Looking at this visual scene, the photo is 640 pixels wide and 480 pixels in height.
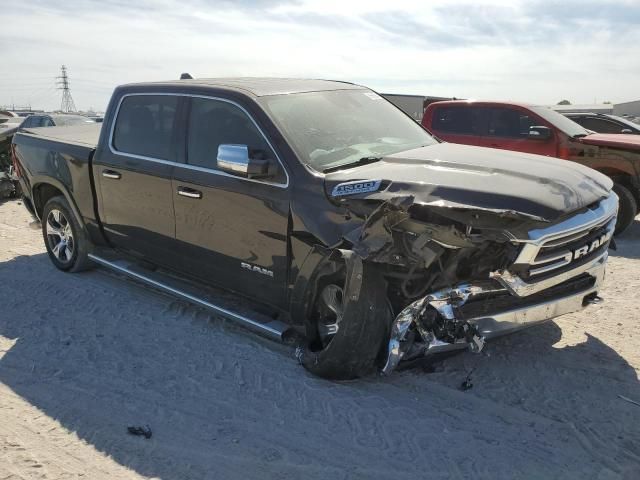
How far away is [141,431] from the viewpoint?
3.25m

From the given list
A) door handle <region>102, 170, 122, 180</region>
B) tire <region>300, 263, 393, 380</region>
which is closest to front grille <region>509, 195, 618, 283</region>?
tire <region>300, 263, 393, 380</region>

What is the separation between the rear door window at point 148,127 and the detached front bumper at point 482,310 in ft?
7.99

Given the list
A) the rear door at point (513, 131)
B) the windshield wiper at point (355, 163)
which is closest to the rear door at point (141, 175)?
the windshield wiper at point (355, 163)

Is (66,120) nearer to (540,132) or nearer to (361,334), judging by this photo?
(540,132)

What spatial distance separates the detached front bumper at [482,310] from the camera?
3172 millimetres

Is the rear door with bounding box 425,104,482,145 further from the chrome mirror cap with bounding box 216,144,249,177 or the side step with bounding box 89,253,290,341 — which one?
the chrome mirror cap with bounding box 216,144,249,177

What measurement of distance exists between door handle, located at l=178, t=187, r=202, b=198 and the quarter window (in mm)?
208

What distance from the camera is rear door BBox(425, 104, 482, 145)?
9.56 m

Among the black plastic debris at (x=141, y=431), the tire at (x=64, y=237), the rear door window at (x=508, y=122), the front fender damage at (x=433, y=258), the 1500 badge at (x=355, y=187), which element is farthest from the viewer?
the rear door window at (x=508, y=122)

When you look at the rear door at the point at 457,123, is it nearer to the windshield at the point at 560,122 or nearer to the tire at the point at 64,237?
the windshield at the point at 560,122

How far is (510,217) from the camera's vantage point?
301 cm

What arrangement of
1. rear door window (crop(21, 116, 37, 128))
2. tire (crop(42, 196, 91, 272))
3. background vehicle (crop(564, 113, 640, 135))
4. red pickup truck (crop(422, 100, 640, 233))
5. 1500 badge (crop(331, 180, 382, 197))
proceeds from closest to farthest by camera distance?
1500 badge (crop(331, 180, 382, 197))
tire (crop(42, 196, 91, 272))
red pickup truck (crop(422, 100, 640, 233))
background vehicle (crop(564, 113, 640, 135))
rear door window (crop(21, 116, 37, 128))

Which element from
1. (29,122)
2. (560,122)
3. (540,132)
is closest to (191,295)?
(540,132)

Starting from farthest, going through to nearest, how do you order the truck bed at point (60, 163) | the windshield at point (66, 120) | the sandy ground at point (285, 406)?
the windshield at point (66, 120)
the truck bed at point (60, 163)
the sandy ground at point (285, 406)
